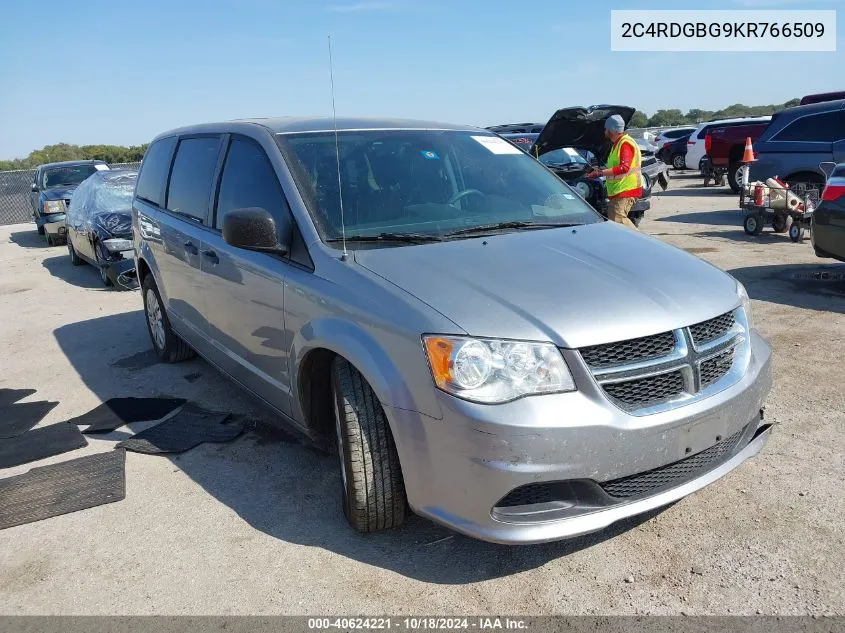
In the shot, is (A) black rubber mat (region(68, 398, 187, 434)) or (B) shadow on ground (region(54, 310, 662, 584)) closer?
(B) shadow on ground (region(54, 310, 662, 584))

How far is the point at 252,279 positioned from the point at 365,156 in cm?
90

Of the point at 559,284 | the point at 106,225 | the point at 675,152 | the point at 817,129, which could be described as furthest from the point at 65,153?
the point at 559,284

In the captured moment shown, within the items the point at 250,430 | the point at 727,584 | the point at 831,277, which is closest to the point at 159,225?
the point at 250,430

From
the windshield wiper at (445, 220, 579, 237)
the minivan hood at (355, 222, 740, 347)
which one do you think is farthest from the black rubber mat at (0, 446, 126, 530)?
the windshield wiper at (445, 220, 579, 237)

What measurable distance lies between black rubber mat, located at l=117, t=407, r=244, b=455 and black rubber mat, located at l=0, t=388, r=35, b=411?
4.93ft

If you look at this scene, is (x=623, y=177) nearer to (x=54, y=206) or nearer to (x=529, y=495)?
(x=529, y=495)

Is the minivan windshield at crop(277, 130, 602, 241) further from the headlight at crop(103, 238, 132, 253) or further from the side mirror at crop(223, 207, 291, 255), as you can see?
the headlight at crop(103, 238, 132, 253)

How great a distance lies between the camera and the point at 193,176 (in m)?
4.80

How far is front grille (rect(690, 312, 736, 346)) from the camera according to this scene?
2787 millimetres

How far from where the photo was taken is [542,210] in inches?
153

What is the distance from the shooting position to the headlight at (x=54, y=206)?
1455 centimetres

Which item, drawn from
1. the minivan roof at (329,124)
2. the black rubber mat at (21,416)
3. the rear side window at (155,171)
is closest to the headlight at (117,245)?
the rear side window at (155,171)

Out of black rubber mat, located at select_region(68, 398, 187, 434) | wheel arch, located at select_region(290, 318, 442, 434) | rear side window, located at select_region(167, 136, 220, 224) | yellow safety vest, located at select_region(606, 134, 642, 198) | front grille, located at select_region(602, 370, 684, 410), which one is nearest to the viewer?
front grille, located at select_region(602, 370, 684, 410)

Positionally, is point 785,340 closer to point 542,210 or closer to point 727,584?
point 542,210
